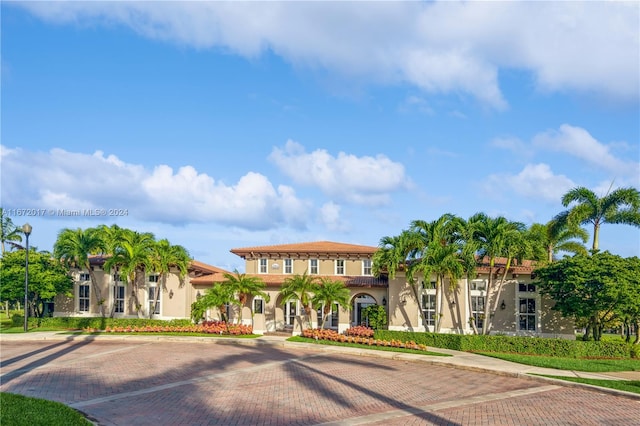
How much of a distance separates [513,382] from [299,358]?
28.8ft

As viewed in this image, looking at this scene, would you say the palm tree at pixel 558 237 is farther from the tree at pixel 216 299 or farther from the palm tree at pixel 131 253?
the palm tree at pixel 131 253

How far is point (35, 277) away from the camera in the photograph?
3512 centimetres

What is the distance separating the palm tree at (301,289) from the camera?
31766mm

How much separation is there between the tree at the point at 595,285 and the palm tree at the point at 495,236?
264 centimetres

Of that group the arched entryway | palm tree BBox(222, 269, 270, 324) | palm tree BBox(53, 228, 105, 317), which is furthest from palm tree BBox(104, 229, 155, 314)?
the arched entryway

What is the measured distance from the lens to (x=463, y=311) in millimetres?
31953

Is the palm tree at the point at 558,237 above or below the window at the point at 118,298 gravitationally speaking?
above

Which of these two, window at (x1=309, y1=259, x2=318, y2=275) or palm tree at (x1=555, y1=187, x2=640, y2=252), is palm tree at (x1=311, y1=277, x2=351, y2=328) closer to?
window at (x1=309, y1=259, x2=318, y2=275)

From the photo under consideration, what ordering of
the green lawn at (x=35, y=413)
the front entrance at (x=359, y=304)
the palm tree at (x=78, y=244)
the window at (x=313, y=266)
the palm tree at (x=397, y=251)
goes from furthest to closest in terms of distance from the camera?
the window at (x=313, y=266), the front entrance at (x=359, y=304), the palm tree at (x=78, y=244), the palm tree at (x=397, y=251), the green lawn at (x=35, y=413)

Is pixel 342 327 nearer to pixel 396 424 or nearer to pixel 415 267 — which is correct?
pixel 415 267

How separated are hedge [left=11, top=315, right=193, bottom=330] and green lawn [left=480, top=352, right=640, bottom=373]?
19.2 metres

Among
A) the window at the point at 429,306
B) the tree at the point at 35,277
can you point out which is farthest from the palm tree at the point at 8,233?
the window at the point at 429,306

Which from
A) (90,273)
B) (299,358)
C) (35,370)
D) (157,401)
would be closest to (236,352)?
(299,358)

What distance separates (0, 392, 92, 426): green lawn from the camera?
33.9 ft
